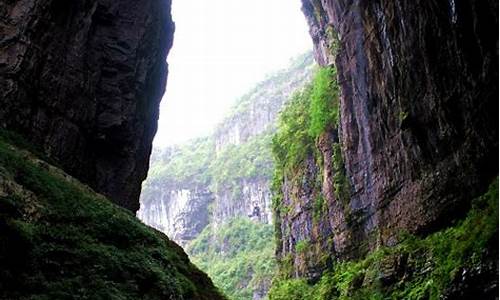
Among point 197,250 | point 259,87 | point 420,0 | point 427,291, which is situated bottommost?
point 427,291

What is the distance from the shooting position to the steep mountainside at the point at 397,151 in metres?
15.7

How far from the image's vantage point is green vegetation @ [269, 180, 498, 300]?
14.0 metres

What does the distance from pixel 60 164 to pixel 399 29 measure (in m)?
12.5

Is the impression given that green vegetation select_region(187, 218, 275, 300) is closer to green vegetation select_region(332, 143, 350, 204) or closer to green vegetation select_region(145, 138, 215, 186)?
green vegetation select_region(145, 138, 215, 186)

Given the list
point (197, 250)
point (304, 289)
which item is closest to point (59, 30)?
point (304, 289)

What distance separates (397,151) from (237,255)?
6801 centimetres

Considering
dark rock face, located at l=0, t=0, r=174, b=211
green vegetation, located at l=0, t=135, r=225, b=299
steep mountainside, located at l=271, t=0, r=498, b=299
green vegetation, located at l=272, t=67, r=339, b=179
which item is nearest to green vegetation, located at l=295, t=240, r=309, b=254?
steep mountainside, located at l=271, t=0, r=498, b=299

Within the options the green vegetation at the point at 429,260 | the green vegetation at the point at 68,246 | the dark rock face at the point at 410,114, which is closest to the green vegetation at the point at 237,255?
the dark rock face at the point at 410,114

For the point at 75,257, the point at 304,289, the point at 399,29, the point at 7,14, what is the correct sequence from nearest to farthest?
1. the point at 75,257
2. the point at 7,14
3. the point at 399,29
4. the point at 304,289

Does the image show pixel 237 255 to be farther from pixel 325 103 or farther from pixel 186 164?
pixel 325 103

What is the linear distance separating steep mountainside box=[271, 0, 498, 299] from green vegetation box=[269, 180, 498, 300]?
0.06 metres

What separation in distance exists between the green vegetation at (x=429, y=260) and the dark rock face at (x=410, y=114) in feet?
3.32

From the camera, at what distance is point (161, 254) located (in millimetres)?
13234

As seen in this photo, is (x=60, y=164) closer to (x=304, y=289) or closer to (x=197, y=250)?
(x=304, y=289)
